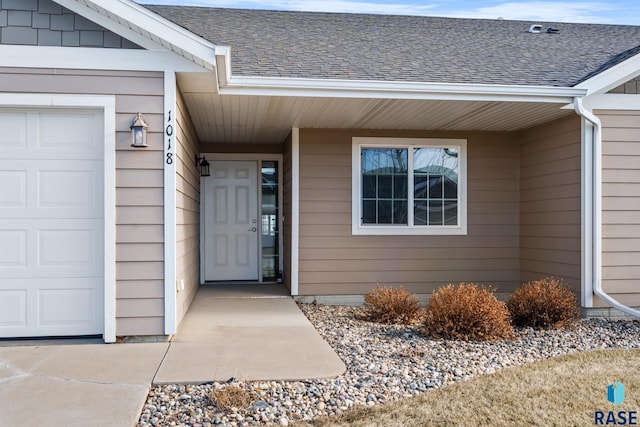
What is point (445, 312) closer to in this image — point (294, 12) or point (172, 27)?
point (172, 27)

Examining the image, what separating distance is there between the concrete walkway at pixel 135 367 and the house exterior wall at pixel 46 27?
2.60 m

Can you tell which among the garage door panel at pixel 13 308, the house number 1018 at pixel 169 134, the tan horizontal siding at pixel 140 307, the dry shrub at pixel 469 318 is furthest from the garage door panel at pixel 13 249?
the dry shrub at pixel 469 318

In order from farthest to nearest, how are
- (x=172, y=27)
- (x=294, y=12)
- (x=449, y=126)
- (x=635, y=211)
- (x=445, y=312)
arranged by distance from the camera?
(x=294, y=12)
(x=449, y=126)
(x=635, y=211)
(x=445, y=312)
(x=172, y=27)

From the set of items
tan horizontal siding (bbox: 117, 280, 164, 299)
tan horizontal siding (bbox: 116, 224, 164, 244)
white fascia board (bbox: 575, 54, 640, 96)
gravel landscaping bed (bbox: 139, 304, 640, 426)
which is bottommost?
gravel landscaping bed (bbox: 139, 304, 640, 426)

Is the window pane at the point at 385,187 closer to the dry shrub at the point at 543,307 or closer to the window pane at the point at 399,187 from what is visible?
the window pane at the point at 399,187

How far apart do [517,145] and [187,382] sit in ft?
19.5

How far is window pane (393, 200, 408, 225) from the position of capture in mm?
7730

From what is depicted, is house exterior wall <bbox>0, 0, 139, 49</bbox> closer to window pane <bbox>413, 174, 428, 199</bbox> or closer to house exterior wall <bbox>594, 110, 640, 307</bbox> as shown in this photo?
window pane <bbox>413, 174, 428, 199</bbox>

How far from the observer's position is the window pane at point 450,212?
25.6 feet

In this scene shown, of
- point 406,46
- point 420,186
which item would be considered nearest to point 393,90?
point 406,46

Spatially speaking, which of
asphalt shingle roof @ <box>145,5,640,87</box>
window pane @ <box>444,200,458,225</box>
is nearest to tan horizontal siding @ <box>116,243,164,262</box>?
asphalt shingle roof @ <box>145,5,640,87</box>

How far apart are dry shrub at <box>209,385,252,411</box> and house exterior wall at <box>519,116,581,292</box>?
457cm

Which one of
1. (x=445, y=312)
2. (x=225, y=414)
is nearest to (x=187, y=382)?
(x=225, y=414)

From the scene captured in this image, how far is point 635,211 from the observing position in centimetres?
638
